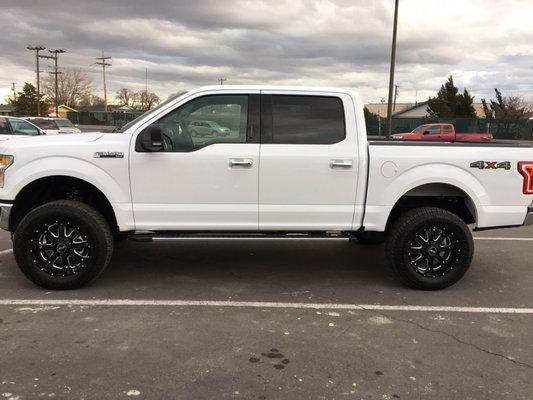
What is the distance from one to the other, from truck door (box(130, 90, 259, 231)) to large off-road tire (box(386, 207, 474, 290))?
4.78 feet

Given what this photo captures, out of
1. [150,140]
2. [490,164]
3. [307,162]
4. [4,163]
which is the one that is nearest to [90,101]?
[4,163]

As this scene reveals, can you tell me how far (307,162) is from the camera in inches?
195

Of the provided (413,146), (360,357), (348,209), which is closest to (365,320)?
(360,357)

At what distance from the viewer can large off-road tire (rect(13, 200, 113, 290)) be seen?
4879mm

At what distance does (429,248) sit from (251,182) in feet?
6.22

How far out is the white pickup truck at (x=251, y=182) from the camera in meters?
4.89

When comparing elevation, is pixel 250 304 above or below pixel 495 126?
below

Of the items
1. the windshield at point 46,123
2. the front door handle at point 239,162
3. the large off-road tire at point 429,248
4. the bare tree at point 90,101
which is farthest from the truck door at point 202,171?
the bare tree at point 90,101

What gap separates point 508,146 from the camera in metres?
5.30

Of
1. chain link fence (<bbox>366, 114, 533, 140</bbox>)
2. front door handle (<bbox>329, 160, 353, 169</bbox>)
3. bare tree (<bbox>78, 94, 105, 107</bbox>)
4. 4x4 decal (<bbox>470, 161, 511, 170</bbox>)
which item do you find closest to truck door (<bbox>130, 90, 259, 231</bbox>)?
front door handle (<bbox>329, 160, 353, 169</bbox>)

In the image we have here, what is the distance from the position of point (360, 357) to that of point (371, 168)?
6.42ft

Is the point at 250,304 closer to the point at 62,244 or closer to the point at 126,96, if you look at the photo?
the point at 62,244

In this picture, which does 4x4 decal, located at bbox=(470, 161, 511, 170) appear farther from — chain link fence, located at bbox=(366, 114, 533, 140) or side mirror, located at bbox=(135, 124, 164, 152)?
chain link fence, located at bbox=(366, 114, 533, 140)

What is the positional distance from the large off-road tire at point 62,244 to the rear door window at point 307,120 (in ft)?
6.22
